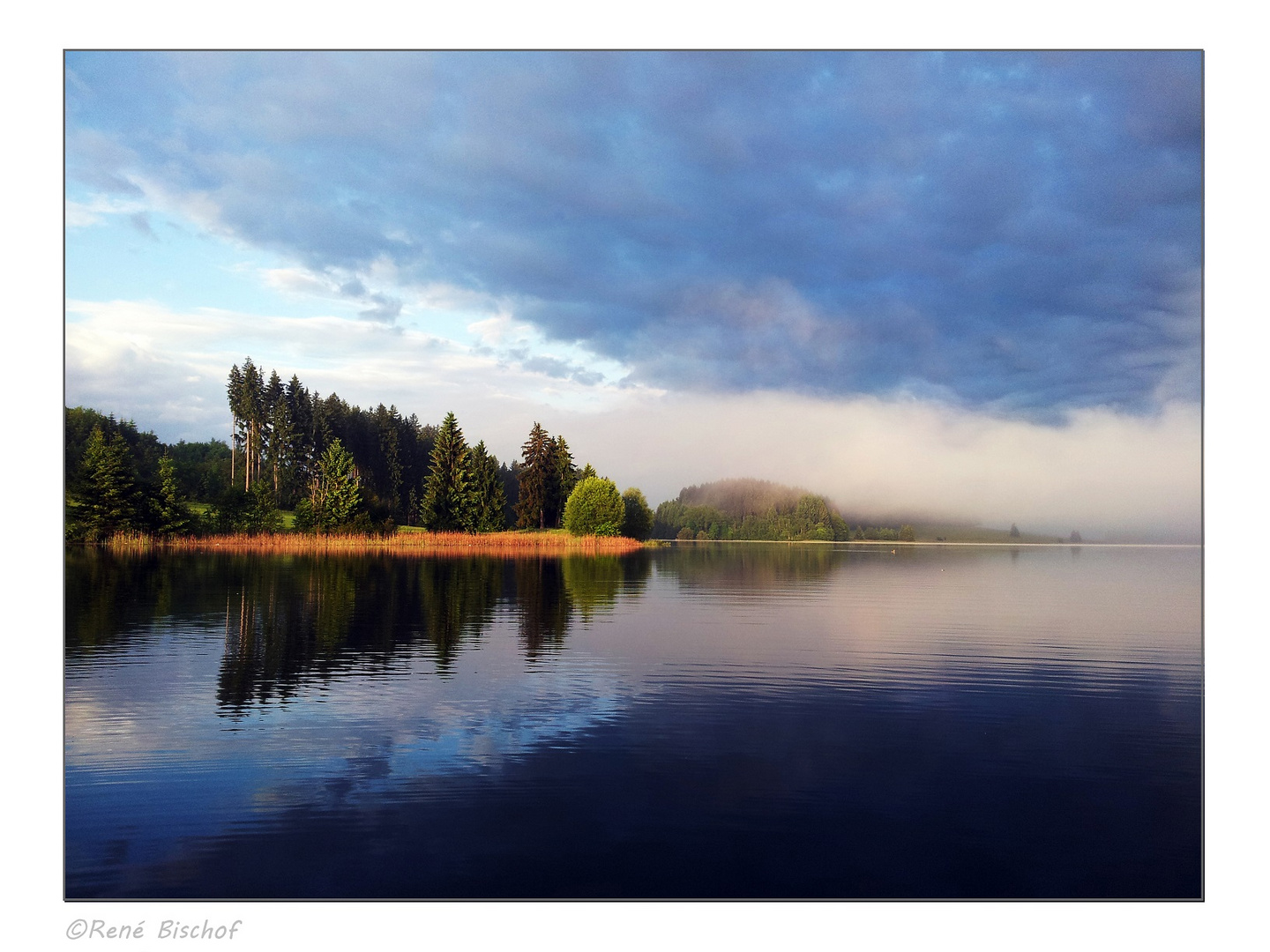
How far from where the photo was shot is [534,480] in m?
103

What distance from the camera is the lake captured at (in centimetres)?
986

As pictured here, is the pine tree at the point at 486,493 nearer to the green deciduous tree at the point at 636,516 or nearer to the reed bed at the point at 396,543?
the reed bed at the point at 396,543

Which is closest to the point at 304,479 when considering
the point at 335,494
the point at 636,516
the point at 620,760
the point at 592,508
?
the point at 335,494

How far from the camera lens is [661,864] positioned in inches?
386

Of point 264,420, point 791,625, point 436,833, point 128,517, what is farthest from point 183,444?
point 436,833

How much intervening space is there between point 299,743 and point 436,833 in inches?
185

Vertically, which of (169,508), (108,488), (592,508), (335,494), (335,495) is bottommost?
(592,508)

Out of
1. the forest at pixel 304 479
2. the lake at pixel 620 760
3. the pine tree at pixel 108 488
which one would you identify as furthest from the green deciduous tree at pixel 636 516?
the lake at pixel 620 760

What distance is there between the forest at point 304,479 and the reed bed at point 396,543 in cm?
153

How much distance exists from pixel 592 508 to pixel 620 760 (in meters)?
91.5

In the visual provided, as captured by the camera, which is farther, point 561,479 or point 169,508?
point 561,479

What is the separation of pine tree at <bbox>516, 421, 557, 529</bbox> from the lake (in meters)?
75.4

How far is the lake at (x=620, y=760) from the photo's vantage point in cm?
986

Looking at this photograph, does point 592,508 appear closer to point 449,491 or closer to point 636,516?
point 449,491
